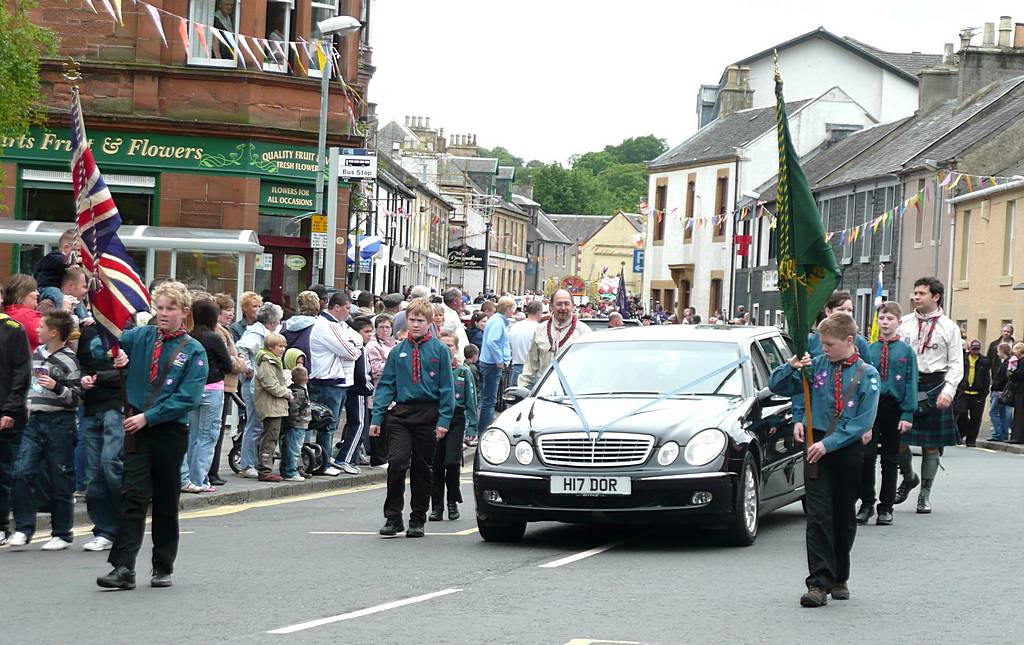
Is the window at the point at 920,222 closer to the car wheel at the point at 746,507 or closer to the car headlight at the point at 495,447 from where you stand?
the car wheel at the point at 746,507

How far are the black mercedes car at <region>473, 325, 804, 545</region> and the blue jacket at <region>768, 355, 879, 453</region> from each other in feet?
6.07

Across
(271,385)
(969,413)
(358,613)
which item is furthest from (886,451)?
(969,413)

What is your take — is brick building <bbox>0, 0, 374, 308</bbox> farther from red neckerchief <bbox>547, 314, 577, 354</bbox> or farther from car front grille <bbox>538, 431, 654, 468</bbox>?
car front grille <bbox>538, 431, 654, 468</bbox>

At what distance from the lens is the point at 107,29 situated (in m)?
30.6

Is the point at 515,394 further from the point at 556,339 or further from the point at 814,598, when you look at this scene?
the point at 556,339

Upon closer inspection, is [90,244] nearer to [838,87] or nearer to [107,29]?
[107,29]

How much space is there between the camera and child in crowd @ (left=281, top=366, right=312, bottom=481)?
1705 centimetres

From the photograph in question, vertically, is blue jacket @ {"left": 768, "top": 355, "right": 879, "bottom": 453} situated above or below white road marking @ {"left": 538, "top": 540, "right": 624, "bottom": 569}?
above

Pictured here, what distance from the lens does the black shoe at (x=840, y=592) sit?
32.3 ft

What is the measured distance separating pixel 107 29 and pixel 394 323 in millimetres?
12267

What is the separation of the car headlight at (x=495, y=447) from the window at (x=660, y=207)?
6736 cm

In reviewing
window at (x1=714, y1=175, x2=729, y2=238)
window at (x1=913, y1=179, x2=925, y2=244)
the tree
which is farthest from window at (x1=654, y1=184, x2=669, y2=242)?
the tree

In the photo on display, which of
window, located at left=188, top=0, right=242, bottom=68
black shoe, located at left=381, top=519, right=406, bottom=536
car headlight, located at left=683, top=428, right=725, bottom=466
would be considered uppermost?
window, located at left=188, top=0, right=242, bottom=68

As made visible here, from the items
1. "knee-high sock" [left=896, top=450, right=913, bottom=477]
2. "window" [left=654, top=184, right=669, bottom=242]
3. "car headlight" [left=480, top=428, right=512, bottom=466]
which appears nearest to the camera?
"car headlight" [left=480, top=428, right=512, bottom=466]
